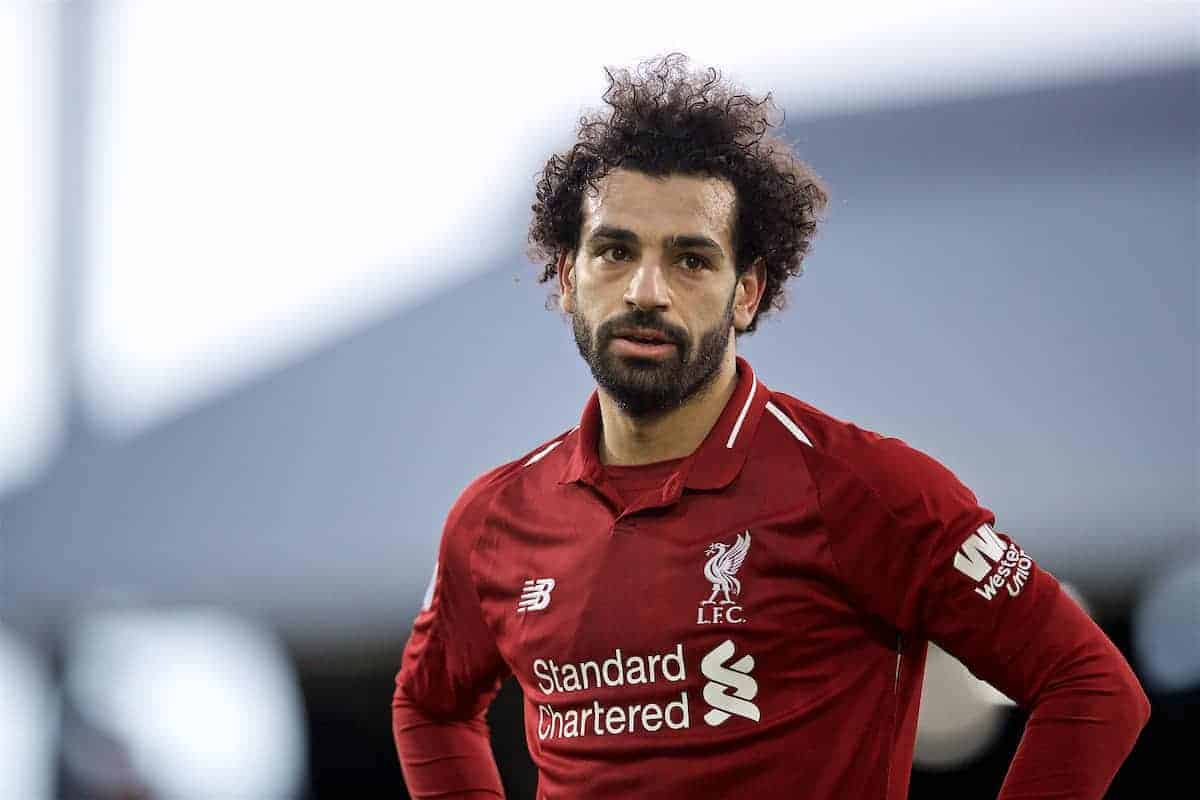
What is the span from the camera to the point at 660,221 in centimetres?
151

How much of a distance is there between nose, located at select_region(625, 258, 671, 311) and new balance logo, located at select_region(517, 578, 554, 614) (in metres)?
0.34

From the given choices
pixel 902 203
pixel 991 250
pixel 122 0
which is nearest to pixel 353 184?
pixel 122 0

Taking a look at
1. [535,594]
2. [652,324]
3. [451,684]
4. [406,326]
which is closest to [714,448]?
[652,324]

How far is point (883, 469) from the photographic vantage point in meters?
Answer: 1.39

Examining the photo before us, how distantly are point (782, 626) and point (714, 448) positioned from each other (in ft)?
0.74

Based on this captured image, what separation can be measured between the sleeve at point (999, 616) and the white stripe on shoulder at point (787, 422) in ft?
0.37

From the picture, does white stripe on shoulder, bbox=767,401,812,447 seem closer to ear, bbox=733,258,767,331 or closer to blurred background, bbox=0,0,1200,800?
ear, bbox=733,258,767,331

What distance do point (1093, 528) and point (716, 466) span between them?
1.05 m

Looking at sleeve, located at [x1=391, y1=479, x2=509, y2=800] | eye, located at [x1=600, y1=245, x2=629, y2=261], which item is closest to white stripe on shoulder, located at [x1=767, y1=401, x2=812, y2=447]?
eye, located at [x1=600, y1=245, x2=629, y2=261]

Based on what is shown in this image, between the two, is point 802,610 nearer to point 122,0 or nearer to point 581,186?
point 581,186

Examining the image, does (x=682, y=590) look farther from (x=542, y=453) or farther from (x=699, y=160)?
(x=699, y=160)

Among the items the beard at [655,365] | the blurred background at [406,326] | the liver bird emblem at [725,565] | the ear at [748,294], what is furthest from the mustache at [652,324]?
the blurred background at [406,326]

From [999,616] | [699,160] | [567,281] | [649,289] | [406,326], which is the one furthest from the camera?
[406,326]

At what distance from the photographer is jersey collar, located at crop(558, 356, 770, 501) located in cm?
147
